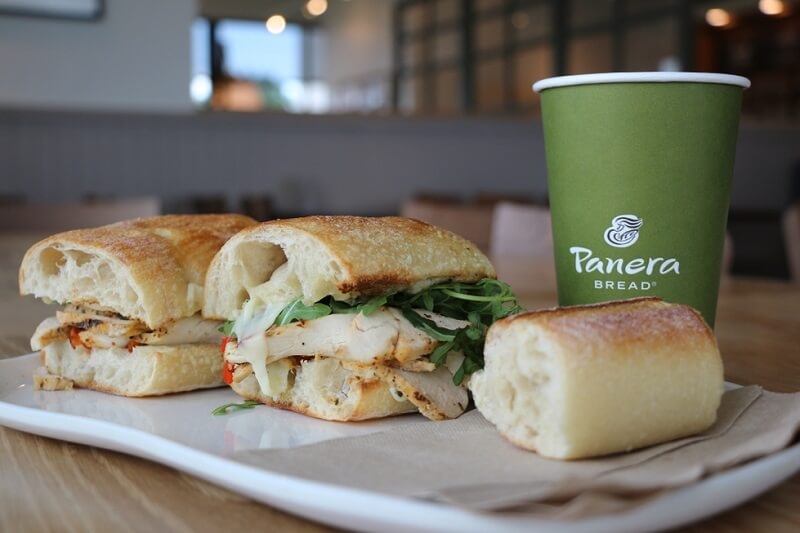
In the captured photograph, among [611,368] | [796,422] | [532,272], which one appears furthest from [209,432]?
[532,272]

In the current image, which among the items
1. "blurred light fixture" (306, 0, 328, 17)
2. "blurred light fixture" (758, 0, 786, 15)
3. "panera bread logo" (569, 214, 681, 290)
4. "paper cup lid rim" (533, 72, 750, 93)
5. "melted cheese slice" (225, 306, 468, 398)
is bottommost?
"melted cheese slice" (225, 306, 468, 398)

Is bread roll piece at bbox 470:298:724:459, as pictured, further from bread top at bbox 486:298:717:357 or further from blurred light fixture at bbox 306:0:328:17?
blurred light fixture at bbox 306:0:328:17

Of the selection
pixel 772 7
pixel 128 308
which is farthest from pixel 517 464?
pixel 772 7

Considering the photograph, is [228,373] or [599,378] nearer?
[599,378]

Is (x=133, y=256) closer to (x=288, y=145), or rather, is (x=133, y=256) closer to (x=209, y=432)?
(x=209, y=432)

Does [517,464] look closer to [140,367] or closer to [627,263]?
[627,263]

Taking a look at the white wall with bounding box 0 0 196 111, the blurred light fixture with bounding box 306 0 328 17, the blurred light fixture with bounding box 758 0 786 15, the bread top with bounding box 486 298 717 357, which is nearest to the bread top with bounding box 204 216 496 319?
the bread top with bounding box 486 298 717 357

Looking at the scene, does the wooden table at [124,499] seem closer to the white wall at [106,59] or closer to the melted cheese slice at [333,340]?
the melted cheese slice at [333,340]
